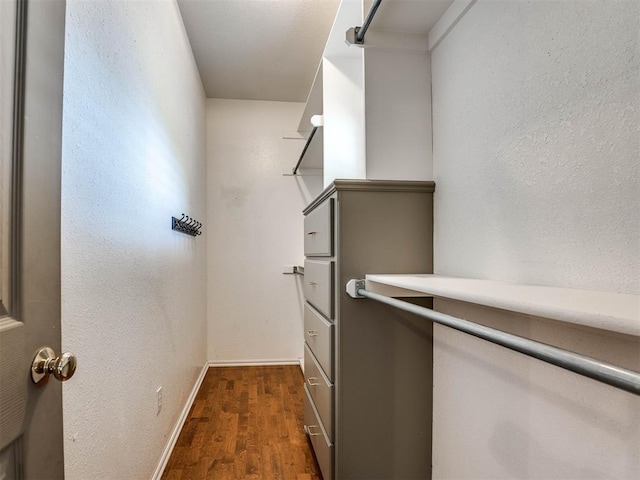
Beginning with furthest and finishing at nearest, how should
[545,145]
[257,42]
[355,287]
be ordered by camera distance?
[257,42]
[355,287]
[545,145]

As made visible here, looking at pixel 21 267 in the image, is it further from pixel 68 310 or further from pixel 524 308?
pixel 524 308

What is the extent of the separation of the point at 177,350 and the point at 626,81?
2.21 m

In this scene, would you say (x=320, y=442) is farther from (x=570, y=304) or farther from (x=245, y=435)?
(x=570, y=304)

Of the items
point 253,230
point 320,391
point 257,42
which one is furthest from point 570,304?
point 253,230

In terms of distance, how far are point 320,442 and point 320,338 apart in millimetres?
453

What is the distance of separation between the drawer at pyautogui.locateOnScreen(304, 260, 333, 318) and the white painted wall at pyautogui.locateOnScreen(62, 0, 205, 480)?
0.72 metres

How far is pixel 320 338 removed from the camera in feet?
5.43

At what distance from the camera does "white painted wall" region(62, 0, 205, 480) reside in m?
0.96

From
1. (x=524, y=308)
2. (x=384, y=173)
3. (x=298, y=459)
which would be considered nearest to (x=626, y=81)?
(x=524, y=308)

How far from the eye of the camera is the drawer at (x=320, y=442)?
1.45m

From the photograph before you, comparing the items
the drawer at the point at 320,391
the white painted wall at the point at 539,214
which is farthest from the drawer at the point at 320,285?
the white painted wall at the point at 539,214

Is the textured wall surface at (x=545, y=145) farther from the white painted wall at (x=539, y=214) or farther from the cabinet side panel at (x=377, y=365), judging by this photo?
the cabinet side panel at (x=377, y=365)

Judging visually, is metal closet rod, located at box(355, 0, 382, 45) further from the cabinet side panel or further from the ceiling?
the ceiling

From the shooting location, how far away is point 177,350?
2150 mm
